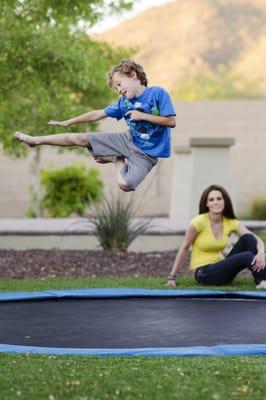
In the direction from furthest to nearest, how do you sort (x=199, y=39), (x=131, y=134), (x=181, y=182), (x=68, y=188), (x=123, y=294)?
(x=199, y=39) → (x=68, y=188) → (x=181, y=182) → (x=123, y=294) → (x=131, y=134)

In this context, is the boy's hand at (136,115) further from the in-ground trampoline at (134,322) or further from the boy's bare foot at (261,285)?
the boy's bare foot at (261,285)

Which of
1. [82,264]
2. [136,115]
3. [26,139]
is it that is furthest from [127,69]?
[82,264]

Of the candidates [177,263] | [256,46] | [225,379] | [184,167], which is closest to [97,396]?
[225,379]

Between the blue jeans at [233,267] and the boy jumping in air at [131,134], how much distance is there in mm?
1694

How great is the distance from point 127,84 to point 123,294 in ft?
5.99

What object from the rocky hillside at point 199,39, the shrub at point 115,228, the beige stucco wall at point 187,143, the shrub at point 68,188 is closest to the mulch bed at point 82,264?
the shrub at point 115,228

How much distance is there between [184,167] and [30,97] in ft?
12.7

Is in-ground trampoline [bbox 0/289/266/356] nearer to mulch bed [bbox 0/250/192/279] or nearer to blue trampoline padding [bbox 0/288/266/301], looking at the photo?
blue trampoline padding [bbox 0/288/266/301]

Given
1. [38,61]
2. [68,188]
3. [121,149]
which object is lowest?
[68,188]

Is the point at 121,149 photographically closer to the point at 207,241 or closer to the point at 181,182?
the point at 207,241

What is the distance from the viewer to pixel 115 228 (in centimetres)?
837

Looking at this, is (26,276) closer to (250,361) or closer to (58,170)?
(250,361)

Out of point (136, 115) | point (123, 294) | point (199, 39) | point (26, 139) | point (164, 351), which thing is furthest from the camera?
point (199, 39)

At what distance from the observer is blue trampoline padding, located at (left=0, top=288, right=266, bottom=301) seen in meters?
6.05
